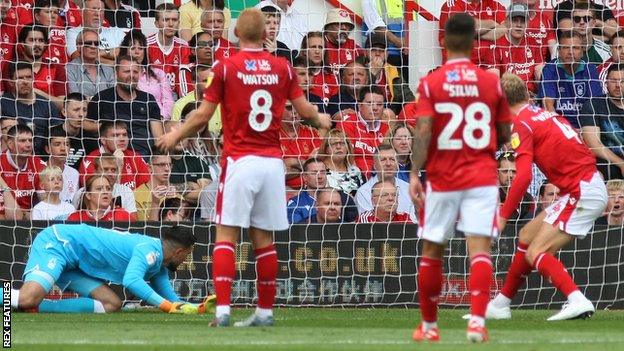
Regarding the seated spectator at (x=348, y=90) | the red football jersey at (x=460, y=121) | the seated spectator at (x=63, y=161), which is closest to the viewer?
the red football jersey at (x=460, y=121)

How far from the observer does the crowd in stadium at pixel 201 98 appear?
53.6 feet

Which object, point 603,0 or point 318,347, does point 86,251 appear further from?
point 603,0

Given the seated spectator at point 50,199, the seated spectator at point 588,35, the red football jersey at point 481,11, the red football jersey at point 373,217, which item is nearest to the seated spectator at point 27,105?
the seated spectator at point 50,199

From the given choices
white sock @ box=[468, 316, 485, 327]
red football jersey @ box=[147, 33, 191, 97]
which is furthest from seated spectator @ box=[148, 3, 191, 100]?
white sock @ box=[468, 316, 485, 327]

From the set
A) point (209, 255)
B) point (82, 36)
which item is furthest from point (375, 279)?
point (82, 36)

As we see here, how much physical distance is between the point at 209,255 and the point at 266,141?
17.0 ft

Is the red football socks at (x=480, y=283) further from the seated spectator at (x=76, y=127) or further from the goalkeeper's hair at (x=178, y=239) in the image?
the seated spectator at (x=76, y=127)

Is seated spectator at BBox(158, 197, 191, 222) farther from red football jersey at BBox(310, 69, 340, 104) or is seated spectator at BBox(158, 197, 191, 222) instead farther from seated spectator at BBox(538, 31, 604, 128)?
seated spectator at BBox(538, 31, 604, 128)

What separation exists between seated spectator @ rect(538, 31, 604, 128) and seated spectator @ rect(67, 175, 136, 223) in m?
5.43

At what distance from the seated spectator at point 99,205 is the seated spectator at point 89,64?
1.30 meters

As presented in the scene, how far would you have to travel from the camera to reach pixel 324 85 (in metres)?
17.2

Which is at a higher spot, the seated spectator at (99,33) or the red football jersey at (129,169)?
the seated spectator at (99,33)

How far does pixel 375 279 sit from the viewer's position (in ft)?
51.8

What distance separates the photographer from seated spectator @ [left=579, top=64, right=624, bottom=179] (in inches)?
668
